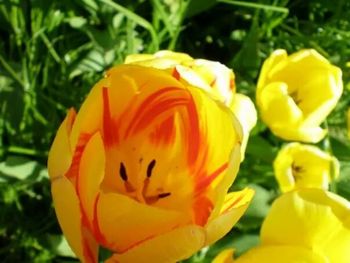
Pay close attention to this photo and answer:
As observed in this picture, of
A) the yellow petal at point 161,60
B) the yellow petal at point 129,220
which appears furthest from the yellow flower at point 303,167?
the yellow petal at point 129,220

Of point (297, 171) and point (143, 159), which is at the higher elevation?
point (143, 159)

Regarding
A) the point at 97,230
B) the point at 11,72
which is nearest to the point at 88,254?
the point at 97,230

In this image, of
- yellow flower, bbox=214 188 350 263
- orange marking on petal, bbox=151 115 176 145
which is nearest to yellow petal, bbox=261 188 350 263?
yellow flower, bbox=214 188 350 263

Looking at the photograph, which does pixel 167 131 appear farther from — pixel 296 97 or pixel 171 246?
pixel 296 97

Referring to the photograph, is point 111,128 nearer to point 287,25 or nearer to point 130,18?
point 130,18

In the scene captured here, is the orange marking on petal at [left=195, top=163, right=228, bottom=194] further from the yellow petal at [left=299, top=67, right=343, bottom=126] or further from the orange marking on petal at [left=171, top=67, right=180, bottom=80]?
the yellow petal at [left=299, top=67, right=343, bottom=126]

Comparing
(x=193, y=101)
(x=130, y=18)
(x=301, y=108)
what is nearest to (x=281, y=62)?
(x=301, y=108)
